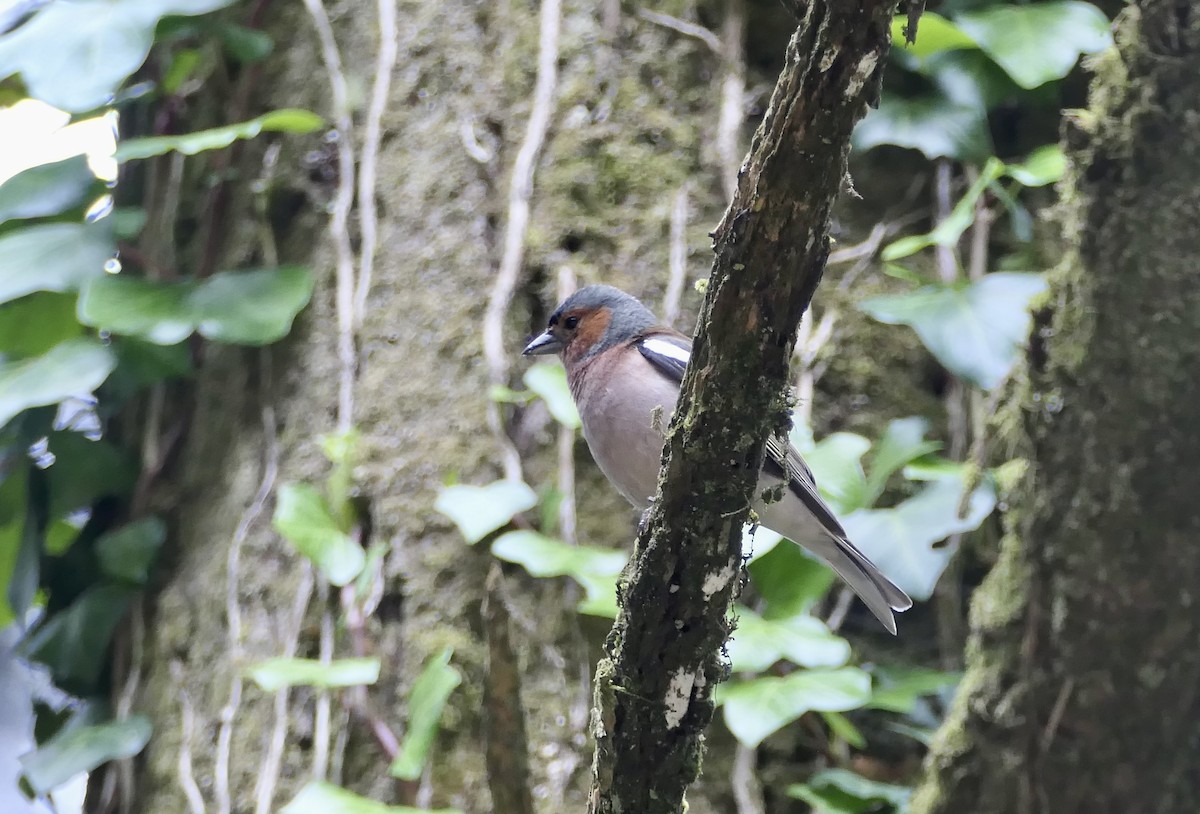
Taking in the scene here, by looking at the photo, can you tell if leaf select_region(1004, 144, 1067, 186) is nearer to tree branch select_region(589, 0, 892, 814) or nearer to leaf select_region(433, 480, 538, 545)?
leaf select_region(433, 480, 538, 545)

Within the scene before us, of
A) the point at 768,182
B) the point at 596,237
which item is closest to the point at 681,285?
the point at 596,237

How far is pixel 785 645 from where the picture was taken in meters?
2.50

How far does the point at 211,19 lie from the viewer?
3555 mm

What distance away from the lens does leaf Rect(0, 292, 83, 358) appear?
357 centimetres

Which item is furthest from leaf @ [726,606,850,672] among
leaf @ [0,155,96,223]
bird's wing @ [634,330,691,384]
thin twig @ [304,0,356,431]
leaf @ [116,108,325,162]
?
leaf @ [0,155,96,223]

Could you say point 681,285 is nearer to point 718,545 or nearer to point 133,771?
point 718,545

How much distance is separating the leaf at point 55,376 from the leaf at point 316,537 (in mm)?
671

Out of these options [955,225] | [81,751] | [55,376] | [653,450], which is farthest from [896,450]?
[81,751]

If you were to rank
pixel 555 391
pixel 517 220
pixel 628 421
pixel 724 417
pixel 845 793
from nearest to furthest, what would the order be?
pixel 724 417, pixel 628 421, pixel 845 793, pixel 555 391, pixel 517 220

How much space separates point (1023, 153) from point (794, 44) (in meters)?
2.60

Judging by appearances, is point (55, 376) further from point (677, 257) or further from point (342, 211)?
point (677, 257)

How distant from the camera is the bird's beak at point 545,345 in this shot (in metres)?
2.87

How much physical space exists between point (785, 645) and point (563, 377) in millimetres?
970

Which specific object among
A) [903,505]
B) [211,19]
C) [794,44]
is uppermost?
[211,19]
